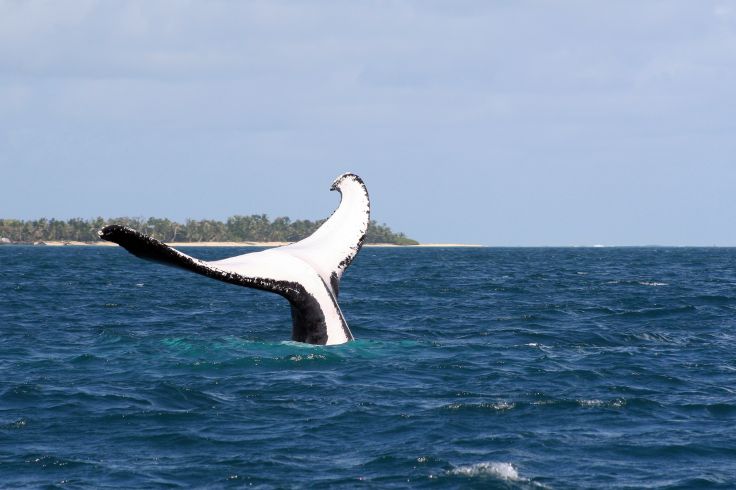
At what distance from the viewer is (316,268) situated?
13.6m

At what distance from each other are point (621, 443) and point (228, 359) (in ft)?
21.0

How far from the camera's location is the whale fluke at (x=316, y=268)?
1253 centimetres

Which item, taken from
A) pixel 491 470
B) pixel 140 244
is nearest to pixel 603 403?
pixel 491 470

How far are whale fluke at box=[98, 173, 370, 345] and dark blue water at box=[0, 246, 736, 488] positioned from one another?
59 centimetres

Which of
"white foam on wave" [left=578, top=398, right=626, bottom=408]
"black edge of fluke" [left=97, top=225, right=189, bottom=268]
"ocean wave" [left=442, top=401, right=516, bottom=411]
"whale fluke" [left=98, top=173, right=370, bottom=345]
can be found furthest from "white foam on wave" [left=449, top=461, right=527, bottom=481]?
"whale fluke" [left=98, top=173, right=370, bottom=345]

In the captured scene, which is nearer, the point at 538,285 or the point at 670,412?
the point at 670,412

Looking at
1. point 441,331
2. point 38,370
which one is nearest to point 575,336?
point 441,331

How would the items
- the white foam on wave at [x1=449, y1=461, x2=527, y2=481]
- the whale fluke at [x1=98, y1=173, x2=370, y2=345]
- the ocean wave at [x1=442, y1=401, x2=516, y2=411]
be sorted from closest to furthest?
1. the white foam on wave at [x1=449, y1=461, x2=527, y2=481]
2. the ocean wave at [x1=442, y1=401, x2=516, y2=411]
3. the whale fluke at [x1=98, y1=173, x2=370, y2=345]

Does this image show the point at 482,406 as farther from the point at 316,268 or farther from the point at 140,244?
the point at 140,244

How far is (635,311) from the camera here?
86.3ft

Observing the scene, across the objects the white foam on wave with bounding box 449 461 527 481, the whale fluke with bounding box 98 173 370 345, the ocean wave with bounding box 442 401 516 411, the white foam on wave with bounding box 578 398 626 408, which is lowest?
the white foam on wave with bounding box 449 461 527 481

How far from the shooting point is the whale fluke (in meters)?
12.5

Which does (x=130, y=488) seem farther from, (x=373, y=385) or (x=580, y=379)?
(x=580, y=379)

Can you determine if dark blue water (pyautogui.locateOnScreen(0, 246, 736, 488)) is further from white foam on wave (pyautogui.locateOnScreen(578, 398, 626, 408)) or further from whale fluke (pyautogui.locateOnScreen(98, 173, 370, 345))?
whale fluke (pyautogui.locateOnScreen(98, 173, 370, 345))
